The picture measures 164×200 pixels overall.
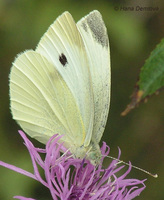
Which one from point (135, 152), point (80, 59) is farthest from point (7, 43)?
point (135, 152)

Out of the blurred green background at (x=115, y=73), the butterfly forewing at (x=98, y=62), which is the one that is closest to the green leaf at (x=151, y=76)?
the butterfly forewing at (x=98, y=62)

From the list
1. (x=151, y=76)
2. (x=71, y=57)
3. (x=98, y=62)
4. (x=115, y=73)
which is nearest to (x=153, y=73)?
(x=151, y=76)

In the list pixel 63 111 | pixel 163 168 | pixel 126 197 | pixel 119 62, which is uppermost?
pixel 119 62

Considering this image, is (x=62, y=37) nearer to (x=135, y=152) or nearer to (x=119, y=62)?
(x=119, y=62)

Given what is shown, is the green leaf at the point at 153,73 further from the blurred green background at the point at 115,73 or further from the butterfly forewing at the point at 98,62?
the blurred green background at the point at 115,73

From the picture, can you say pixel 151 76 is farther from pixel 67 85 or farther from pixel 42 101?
pixel 42 101
